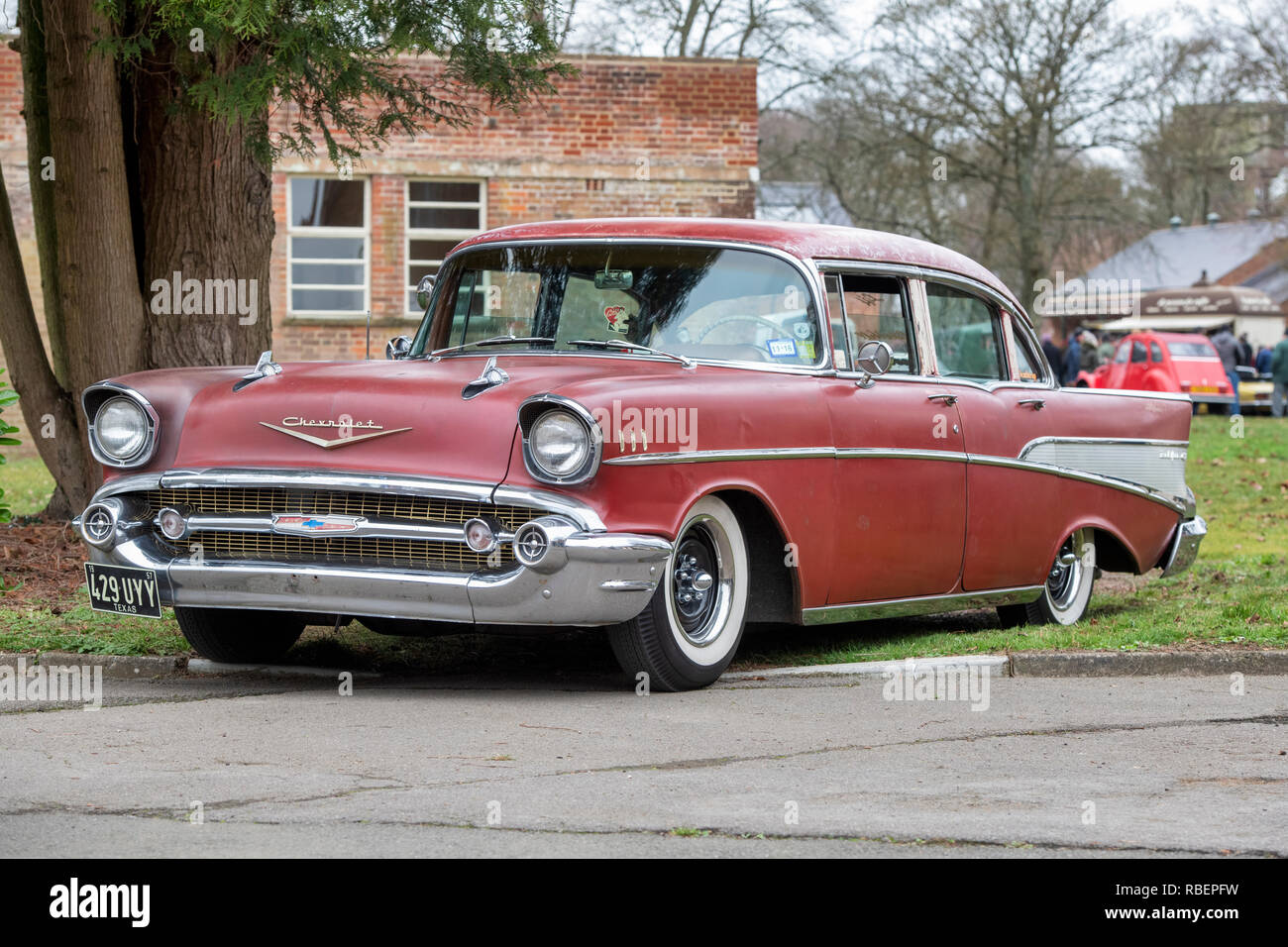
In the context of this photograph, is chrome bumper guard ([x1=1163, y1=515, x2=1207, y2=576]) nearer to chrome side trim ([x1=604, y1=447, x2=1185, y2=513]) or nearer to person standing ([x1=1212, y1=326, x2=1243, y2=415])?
chrome side trim ([x1=604, y1=447, x2=1185, y2=513])

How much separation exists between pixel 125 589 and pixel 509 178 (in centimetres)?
1676

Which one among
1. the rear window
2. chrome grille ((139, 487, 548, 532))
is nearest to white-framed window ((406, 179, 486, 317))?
chrome grille ((139, 487, 548, 532))

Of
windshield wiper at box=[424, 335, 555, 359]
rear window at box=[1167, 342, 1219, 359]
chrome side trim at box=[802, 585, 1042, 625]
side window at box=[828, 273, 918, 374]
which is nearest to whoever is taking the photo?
chrome side trim at box=[802, 585, 1042, 625]

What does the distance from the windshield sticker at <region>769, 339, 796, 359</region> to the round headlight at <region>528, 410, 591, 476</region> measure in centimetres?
138

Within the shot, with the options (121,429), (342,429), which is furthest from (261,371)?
(342,429)

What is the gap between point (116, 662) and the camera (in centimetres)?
705

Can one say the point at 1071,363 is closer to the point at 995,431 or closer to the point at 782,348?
the point at 995,431

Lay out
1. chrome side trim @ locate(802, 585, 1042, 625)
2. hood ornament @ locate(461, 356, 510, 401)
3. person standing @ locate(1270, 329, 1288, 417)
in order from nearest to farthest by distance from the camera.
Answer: hood ornament @ locate(461, 356, 510, 401) → chrome side trim @ locate(802, 585, 1042, 625) → person standing @ locate(1270, 329, 1288, 417)

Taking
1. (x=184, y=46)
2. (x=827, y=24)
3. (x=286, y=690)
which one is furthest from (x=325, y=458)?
(x=827, y=24)

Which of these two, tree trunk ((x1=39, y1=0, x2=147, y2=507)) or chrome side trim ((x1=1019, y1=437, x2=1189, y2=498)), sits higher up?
tree trunk ((x1=39, y1=0, x2=147, y2=507))

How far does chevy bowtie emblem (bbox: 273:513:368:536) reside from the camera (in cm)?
611

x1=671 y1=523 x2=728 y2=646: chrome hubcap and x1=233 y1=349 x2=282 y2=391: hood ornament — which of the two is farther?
x1=233 y1=349 x2=282 y2=391: hood ornament

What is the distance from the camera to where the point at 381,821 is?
4.42 metres

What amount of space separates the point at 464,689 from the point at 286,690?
2.20ft
